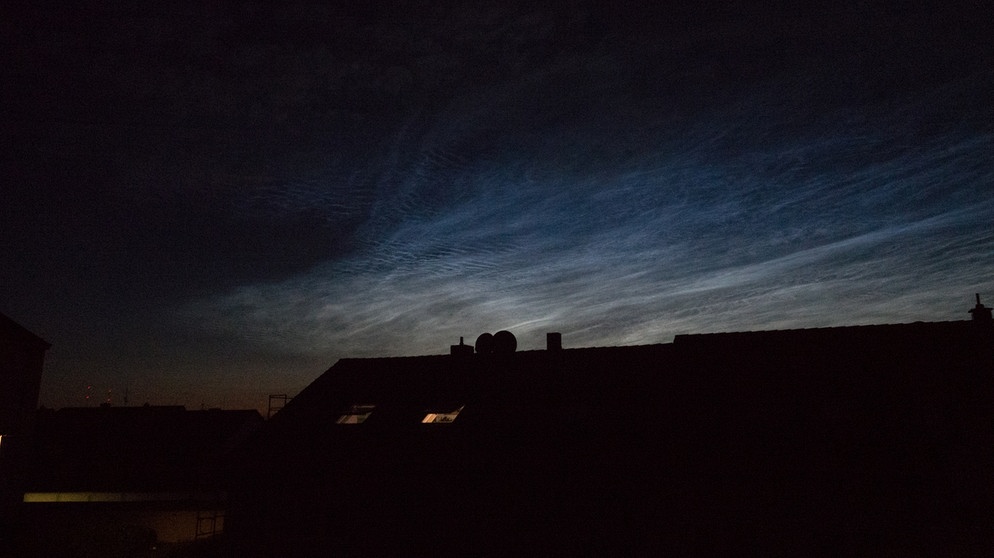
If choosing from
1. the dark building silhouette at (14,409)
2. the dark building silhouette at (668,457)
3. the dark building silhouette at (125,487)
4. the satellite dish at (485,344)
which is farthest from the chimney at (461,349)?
the dark building silhouette at (14,409)

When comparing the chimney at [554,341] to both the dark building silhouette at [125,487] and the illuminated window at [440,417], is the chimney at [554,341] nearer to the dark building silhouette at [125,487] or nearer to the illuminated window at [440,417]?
the illuminated window at [440,417]

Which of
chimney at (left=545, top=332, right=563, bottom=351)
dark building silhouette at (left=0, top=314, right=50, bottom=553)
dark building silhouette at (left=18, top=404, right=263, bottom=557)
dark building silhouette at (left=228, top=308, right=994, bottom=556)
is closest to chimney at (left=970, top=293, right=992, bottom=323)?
dark building silhouette at (left=228, top=308, right=994, bottom=556)

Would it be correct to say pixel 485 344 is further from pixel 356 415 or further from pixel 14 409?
pixel 14 409

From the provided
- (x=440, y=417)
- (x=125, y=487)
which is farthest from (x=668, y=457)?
(x=125, y=487)

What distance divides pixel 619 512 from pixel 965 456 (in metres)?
7.81

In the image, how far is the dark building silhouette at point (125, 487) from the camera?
26.4m

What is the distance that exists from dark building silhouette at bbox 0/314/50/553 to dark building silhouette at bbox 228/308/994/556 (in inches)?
366

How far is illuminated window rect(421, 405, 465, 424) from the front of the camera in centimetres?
1777

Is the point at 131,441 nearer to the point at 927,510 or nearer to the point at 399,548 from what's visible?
the point at 399,548

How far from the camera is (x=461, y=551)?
49.8 ft

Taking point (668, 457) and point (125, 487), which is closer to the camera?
point (668, 457)

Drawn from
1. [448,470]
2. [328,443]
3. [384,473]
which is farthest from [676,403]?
[328,443]

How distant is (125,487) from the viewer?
93.5ft

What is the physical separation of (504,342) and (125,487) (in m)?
21.9
